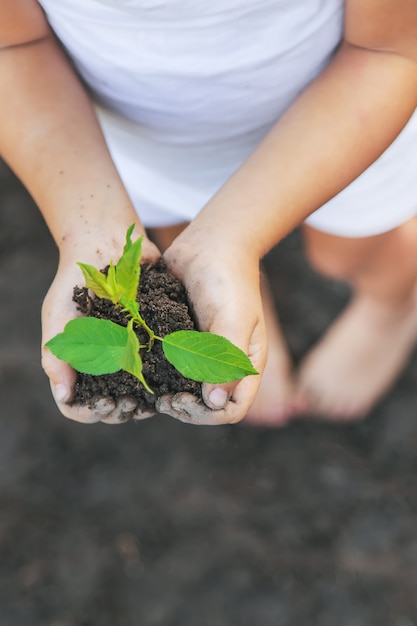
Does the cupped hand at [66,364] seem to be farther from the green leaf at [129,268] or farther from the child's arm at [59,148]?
the green leaf at [129,268]

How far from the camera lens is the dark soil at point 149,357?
1200mm

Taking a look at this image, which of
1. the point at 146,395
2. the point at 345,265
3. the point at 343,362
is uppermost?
the point at 146,395

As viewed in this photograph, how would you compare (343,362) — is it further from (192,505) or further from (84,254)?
(84,254)

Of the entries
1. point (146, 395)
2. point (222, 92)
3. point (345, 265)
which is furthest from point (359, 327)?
point (146, 395)

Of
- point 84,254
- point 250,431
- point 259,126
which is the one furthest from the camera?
point 250,431

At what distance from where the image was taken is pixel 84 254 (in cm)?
133

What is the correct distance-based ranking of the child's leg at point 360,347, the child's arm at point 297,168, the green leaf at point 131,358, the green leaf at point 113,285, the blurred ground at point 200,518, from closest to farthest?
the green leaf at point 131,358 < the green leaf at point 113,285 < the child's arm at point 297,168 < the blurred ground at point 200,518 < the child's leg at point 360,347

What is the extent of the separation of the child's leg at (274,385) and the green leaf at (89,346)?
1176 mm

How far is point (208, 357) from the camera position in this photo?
1.07 m

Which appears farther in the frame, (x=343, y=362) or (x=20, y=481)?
(x=343, y=362)

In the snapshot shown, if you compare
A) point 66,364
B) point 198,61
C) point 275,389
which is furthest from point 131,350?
point 275,389

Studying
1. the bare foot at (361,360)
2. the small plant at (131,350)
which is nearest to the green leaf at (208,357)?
the small plant at (131,350)

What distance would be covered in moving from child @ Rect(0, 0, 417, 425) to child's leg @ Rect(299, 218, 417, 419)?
2.08 ft

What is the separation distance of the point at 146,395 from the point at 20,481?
1.07 m
